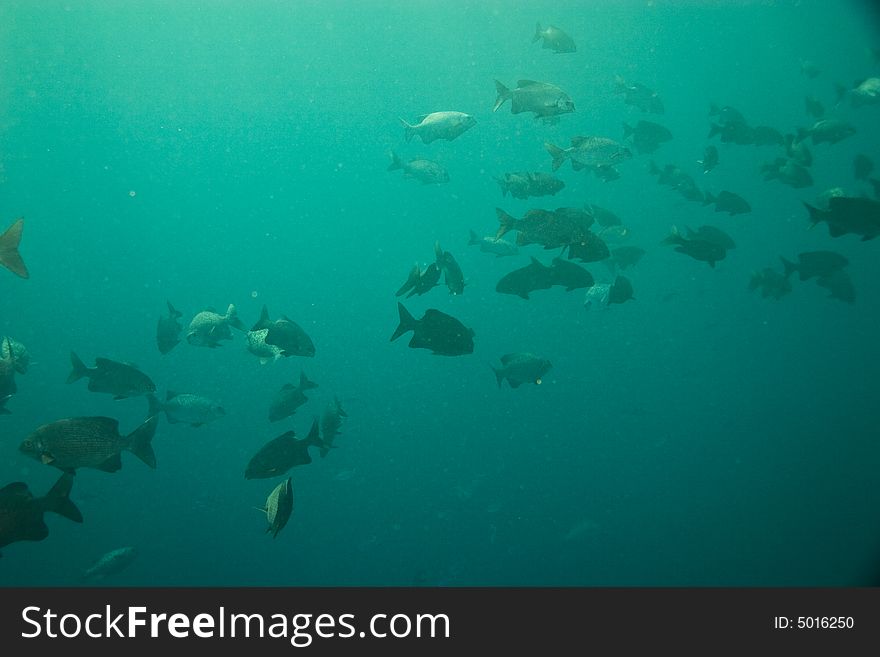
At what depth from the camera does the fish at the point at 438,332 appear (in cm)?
447

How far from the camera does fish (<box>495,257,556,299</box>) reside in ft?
16.1

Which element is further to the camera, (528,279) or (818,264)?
(818,264)

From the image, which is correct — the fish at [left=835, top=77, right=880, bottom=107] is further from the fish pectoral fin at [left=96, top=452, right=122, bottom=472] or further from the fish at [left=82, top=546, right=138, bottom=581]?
the fish at [left=82, top=546, right=138, bottom=581]

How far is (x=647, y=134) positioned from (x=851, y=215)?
12.9ft

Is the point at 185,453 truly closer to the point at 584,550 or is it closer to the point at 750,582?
the point at 584,550

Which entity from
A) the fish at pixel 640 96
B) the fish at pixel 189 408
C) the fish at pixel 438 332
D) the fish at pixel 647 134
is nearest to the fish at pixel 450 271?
the fish at pixel 438 332

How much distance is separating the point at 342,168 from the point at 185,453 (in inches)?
2492

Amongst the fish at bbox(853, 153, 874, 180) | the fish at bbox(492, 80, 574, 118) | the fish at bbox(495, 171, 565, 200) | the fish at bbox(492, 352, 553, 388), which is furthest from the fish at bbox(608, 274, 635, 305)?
the fish at bbox(853, 153, 874, 180)

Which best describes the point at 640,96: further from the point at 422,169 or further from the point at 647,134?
the point at 422,169

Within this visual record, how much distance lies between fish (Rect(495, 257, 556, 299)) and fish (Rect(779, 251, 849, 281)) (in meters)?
3.67

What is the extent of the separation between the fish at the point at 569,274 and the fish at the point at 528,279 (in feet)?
0.14

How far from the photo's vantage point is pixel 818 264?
21.8 feet

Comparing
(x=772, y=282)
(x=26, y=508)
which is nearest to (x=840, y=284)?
(x=772, y=282)

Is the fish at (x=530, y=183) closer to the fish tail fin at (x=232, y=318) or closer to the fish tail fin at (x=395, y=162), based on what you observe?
the fish tail fin at (x=232, y=318)
